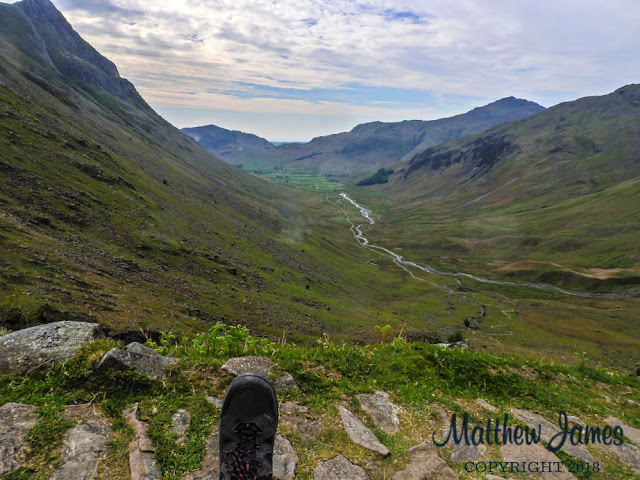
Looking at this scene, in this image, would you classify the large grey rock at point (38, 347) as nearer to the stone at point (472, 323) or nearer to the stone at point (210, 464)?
the stone at point (210, 464)

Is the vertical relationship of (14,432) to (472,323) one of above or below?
above

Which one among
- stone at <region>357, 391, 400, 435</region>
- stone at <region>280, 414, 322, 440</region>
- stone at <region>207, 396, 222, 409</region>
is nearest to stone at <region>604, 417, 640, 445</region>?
stone at <region>357, 391, 400, 435</region>

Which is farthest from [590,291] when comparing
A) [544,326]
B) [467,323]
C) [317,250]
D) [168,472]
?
[168,472]

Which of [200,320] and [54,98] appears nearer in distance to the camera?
[200,320]

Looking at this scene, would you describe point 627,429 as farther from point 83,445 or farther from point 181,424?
point 83,445

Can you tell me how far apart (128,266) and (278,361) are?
5063cm

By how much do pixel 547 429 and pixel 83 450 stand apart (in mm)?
10256

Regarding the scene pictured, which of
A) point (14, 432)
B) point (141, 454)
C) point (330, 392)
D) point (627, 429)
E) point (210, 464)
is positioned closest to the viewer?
point (14, 432)

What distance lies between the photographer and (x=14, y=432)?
217 inches

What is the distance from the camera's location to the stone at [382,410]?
8.05 m

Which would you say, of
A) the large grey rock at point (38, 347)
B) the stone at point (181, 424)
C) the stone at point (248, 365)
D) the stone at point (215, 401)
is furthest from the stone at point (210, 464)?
the large grey rock at point (38, 347)

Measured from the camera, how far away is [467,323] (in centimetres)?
9575

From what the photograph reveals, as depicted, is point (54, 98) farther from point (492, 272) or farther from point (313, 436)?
point (492, 272)

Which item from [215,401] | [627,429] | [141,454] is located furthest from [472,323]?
[141,454]
